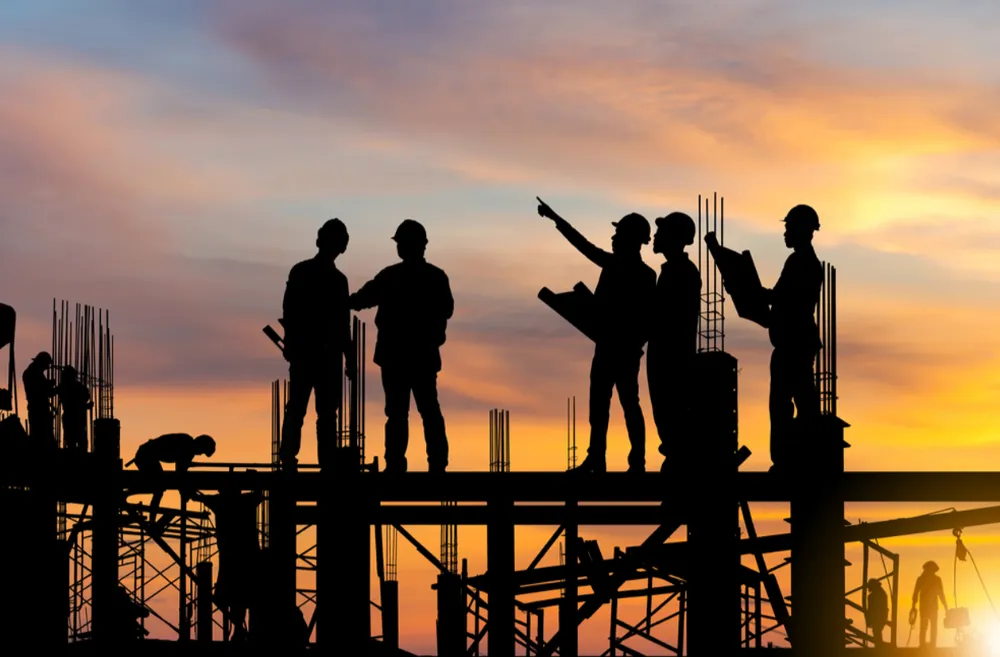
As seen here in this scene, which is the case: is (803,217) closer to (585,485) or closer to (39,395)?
(585,485)

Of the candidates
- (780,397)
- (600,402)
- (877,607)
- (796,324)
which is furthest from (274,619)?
(877,607)

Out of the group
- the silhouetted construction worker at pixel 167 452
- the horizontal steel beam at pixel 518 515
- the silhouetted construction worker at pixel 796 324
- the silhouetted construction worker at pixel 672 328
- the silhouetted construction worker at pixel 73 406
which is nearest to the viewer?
the silhouetted construction worker at pixel 672 328

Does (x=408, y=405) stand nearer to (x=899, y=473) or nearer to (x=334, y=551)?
(x=334, y=551)

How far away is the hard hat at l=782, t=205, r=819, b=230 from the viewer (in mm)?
14688

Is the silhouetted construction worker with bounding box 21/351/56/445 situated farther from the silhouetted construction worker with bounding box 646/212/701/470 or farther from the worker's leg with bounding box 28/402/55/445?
the silhouetted construction worker with bounding box 646/212/701/470

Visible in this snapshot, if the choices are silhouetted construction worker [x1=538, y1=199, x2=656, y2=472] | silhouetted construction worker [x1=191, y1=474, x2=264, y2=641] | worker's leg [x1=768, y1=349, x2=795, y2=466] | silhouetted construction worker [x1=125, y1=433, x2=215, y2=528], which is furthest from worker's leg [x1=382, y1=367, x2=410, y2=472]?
silhouetted construction worker [x1=125, y1=433, x2=215, y2=528]

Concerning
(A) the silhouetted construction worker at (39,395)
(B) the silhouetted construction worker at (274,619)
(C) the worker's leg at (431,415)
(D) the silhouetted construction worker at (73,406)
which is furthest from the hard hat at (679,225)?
(D) the silhouetted construction worker at (73,406)

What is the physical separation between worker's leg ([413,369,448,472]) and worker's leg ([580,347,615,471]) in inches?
51.9

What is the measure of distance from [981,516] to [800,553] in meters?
3.27

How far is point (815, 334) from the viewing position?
14.8 metres

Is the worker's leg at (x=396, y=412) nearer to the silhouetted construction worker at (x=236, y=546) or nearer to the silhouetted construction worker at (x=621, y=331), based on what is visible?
the silhouetted construction worker at (x=621, y=331)

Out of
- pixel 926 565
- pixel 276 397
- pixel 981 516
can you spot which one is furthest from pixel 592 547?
pixel 981 516

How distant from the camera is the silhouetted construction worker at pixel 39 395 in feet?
73.0

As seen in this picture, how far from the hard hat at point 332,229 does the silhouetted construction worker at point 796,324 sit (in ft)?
12.1
